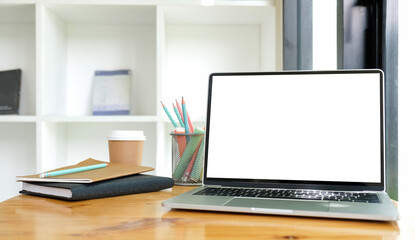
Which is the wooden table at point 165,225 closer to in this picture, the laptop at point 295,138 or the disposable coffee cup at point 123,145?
the laptop at point 295,138

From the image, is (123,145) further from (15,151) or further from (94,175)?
(15,151)

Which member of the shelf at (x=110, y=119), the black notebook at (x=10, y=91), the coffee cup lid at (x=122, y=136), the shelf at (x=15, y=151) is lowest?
the shelf at (x=15, y=151)

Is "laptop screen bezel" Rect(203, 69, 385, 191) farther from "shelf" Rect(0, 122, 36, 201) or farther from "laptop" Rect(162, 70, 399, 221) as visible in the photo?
"shelf" Rect(0, 122, 36, 201)

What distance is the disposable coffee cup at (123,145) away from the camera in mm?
1152

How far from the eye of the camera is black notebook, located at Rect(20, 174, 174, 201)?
859 mm

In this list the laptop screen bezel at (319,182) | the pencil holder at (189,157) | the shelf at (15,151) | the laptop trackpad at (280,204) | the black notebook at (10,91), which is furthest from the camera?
the shelf at (15,151)

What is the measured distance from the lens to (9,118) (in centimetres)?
184

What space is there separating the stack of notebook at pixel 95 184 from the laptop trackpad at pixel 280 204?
0.25 meters

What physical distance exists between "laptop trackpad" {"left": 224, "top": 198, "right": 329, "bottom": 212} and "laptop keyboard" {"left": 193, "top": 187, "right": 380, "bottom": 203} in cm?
4

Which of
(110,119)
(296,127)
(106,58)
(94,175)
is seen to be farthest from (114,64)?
(296,127)

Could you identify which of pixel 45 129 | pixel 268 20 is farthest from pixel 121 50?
pixel 268 20

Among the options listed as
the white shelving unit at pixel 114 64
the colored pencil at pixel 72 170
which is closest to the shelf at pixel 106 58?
the white shelving unit at pixel 114 64

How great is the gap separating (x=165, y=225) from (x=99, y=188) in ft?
0.89

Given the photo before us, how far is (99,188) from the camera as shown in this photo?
2.89 ft
